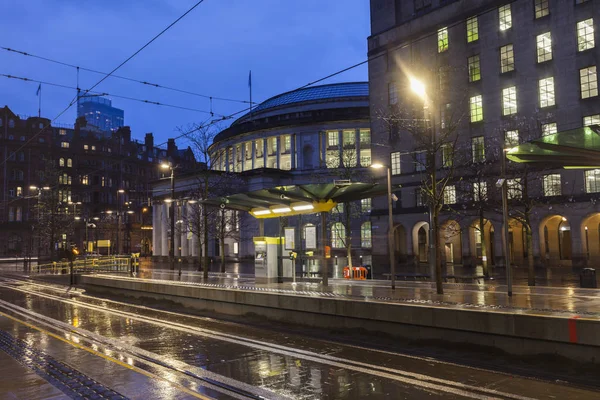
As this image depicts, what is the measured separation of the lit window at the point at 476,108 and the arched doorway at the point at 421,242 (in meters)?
12.8

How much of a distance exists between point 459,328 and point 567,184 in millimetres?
38712

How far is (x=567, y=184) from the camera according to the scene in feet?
154

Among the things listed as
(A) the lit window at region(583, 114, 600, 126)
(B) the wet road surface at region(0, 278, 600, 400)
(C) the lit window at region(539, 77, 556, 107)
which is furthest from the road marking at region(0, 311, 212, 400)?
(C) the lit window at region(539, 77, 556, 107)

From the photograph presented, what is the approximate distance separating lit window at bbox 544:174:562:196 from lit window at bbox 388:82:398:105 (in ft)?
62.2

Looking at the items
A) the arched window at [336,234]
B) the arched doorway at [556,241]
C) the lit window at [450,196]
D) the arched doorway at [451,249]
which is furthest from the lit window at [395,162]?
the arched window at [336,234]

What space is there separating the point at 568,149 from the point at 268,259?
51.3ft

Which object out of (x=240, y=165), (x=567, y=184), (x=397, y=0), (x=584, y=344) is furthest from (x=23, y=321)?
(x=240, y=165)

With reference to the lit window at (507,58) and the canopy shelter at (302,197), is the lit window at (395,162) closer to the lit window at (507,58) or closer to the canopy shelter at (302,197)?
the lit window at (507,58)

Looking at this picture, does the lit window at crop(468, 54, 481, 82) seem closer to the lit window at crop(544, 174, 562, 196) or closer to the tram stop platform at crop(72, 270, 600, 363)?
the lit window at crop(544, 174, 562, 196)

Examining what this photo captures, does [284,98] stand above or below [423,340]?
above

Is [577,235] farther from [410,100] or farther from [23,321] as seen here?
[23,321]

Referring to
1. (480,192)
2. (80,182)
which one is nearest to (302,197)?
(480,192)

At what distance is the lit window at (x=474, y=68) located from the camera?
180ft

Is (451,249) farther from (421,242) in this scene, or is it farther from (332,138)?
(332,138)
